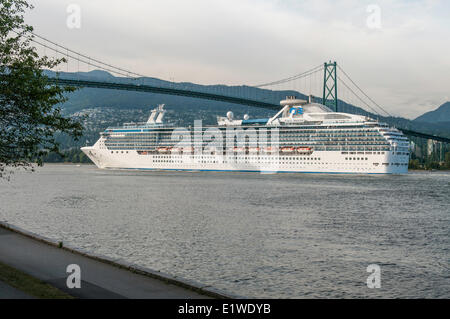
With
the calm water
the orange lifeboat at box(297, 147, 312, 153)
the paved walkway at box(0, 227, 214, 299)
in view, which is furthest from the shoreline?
the orange lifeboat at box(297, 147, 312, 153)

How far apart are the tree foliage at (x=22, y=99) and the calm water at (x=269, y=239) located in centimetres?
413

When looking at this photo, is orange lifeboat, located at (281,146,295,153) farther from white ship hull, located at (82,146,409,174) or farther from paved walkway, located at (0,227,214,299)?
paved walkway, located at (0,227,214,299)

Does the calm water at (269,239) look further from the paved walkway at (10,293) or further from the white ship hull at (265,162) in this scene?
the white ship hull at (265,162)

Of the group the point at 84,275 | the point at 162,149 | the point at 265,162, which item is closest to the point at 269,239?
the point at 84,275

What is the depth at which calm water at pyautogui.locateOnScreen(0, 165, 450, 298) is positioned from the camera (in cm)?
1027

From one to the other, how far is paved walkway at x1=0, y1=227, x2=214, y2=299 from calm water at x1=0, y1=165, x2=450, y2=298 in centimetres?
207

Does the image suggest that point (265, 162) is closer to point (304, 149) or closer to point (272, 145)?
point (272, 145)

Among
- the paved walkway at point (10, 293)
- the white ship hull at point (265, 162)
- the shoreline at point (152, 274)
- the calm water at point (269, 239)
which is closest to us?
the paved walkway at point (10, 293)

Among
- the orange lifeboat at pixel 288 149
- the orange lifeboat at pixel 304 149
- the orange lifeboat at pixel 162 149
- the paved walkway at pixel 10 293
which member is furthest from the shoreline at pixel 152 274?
the orange lifeboat at pixel 162 149

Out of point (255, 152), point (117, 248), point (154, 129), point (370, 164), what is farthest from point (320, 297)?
point (154, 129)

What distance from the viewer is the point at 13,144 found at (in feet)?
31.8

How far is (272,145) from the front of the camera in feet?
251

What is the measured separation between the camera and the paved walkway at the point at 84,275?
7.25 metres
